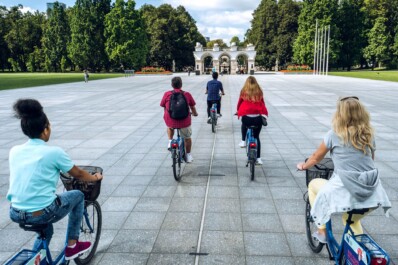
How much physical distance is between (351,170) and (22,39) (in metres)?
86.8

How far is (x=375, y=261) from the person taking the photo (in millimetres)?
2445

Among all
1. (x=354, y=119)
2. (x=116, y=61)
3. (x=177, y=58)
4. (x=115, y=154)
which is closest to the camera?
(x=354, y=119)

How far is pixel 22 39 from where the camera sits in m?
77.3

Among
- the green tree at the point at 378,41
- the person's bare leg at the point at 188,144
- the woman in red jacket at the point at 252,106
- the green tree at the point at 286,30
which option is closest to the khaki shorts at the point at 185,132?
the person's bare leg at the point at 188,144

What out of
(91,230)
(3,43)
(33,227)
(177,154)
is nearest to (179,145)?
(177,154)

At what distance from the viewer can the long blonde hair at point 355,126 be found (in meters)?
2.94

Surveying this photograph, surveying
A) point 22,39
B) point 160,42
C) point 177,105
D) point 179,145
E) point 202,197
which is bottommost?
point 202,197

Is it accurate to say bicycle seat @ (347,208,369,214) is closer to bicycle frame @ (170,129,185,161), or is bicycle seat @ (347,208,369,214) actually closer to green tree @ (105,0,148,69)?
bicycle frame @ (170,129,185,161)

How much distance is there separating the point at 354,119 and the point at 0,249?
392 centimetres

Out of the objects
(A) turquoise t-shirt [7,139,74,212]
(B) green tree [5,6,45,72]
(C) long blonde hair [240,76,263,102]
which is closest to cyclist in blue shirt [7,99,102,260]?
(A) turquoise t-shirt [7,139,74,212]

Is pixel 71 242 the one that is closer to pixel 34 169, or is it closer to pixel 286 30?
pixel 34 169

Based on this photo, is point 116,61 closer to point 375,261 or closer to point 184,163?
point 184,163

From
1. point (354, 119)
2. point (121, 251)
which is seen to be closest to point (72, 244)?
point (121, 251)

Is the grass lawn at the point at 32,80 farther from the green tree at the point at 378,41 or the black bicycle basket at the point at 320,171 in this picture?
the green tree at the point at 378,41
